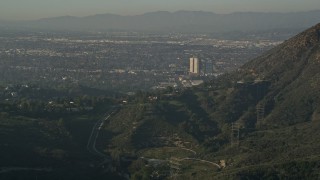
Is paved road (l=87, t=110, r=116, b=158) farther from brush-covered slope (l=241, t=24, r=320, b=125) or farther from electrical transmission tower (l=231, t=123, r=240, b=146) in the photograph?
brush-covered slope (l=241, t=24, r=320, b=125)

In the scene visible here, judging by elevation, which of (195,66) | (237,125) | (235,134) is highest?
(237,125)

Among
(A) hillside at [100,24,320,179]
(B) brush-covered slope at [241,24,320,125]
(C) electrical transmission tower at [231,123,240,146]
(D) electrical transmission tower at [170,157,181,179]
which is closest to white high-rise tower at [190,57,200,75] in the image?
(B) brush-covered slope at [241,24,320,125]

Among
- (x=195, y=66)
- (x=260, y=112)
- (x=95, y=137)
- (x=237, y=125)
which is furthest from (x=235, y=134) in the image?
(x=195, y=66)

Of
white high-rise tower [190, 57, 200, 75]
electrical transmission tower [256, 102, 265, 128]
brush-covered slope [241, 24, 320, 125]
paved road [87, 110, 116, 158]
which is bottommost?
white high-rise tower [190, 57, 200, 75]

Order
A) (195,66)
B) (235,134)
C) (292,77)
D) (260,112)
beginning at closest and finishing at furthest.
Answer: (235,134), (260,112), (292,77), (195,66)

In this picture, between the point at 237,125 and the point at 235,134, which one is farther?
the point at 237,125

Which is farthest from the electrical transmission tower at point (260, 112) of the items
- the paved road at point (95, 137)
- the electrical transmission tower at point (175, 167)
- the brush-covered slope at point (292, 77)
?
the electrical transmission tower at point (175, 167)

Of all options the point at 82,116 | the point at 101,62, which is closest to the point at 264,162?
the point at 82,116

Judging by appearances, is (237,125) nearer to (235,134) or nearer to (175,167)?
(235,134)
